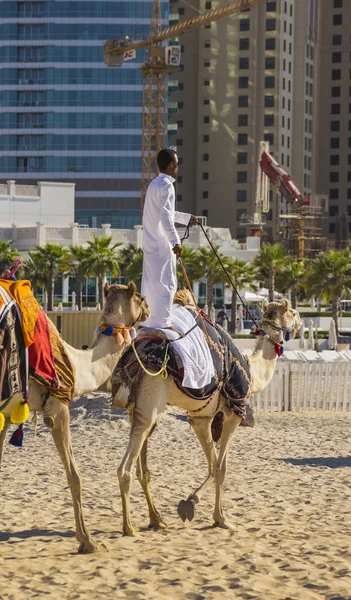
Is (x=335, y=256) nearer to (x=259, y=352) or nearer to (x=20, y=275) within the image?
(x=20, y=275)

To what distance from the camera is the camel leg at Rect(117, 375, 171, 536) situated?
381 inches

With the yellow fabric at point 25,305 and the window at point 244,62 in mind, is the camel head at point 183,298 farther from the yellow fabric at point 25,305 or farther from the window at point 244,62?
the window at point 244,62

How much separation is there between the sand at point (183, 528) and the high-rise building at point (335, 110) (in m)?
145

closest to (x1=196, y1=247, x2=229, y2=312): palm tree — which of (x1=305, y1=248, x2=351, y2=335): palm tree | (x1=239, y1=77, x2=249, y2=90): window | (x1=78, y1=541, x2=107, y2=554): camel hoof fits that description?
(x1=305, y1=248, x2=351, y2=335): palm tree

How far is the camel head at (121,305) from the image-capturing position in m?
10.0

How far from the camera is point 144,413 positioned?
9805 millimetres

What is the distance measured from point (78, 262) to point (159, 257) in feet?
180

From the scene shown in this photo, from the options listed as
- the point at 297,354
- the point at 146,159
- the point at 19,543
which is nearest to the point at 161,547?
the point at 19,543

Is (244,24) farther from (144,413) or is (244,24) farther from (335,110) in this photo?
(144,413)

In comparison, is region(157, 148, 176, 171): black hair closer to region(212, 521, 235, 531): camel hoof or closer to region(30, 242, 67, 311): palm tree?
region(212, 521, 235, 531): camel hoof

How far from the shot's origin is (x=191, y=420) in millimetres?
10867

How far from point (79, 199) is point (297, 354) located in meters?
92.6

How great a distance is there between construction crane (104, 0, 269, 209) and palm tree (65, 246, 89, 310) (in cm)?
5728

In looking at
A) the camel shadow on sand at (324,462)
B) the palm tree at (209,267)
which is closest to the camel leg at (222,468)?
the camel shadow on sand at (324,462)
